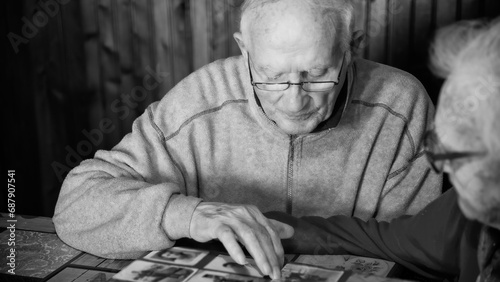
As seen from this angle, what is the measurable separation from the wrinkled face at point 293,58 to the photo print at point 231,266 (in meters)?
0.49

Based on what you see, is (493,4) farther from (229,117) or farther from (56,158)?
(56,158)

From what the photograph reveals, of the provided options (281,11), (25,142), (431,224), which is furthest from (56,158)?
(431,224)

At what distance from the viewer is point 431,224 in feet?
4.60

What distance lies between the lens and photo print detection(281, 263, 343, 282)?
4.00ft

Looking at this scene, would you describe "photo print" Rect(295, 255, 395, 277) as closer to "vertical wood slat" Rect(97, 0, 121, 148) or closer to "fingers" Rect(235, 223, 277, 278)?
"fingers" Rect(235, 223, 277, 278)

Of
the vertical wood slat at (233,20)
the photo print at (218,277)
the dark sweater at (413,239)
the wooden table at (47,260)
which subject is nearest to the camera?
the photo print at (218,277)

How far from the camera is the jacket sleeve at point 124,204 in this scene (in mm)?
1500

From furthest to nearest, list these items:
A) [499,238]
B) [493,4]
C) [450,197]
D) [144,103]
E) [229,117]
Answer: [144,103]
[493,4]
[229,117]
[450,197]
[499,238]

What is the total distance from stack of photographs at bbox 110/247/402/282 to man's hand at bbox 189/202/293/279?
0.02 metres

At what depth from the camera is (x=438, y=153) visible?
43.3 inches

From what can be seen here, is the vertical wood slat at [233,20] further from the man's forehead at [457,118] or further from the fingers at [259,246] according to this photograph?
the man's forehead at [457,118]

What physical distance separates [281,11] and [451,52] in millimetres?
568

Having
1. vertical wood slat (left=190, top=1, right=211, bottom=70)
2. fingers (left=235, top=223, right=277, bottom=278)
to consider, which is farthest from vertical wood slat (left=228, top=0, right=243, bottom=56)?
fingers (left=235, top=223, right=277, bottom=278)

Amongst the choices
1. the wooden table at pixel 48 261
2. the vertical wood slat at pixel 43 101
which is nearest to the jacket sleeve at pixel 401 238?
the wooden table at pixel 48 261
